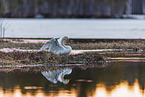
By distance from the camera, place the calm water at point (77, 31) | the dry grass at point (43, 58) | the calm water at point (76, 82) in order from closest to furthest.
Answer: the calm water at point (76, 82) → the dry grass at point (43, 58) → the calm water at point (77, 31)

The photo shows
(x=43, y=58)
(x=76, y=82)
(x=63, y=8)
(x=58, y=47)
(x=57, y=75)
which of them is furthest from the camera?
(x=63, y=8)

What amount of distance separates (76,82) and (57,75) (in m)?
1.63

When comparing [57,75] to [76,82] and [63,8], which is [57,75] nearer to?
[76,82]

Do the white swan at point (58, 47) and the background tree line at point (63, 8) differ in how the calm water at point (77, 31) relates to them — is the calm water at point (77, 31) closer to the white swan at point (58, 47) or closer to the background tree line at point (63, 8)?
the white swan at point (58, 47)

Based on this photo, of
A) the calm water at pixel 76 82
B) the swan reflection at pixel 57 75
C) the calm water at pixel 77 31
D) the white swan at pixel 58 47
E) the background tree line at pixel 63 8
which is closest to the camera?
the calm water at pixel 76 82

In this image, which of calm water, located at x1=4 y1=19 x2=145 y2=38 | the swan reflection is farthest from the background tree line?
the swan reflection

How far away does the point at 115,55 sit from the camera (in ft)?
73.6

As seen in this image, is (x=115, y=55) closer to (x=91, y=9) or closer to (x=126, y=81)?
(x=126, y=81)

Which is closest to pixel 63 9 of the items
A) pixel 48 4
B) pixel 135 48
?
pixel 48 4

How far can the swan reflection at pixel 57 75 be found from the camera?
14100mm

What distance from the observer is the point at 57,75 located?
600 inches

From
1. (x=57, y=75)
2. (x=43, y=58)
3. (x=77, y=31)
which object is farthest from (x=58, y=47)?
(x=77, y=31)

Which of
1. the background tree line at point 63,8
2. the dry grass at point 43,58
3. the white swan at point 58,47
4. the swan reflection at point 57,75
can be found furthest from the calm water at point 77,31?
the background tree line at point 63,8

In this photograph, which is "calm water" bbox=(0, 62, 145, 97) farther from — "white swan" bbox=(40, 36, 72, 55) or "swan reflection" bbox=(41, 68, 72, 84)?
"white swan" bbox=(40, 36, 72, 55)
